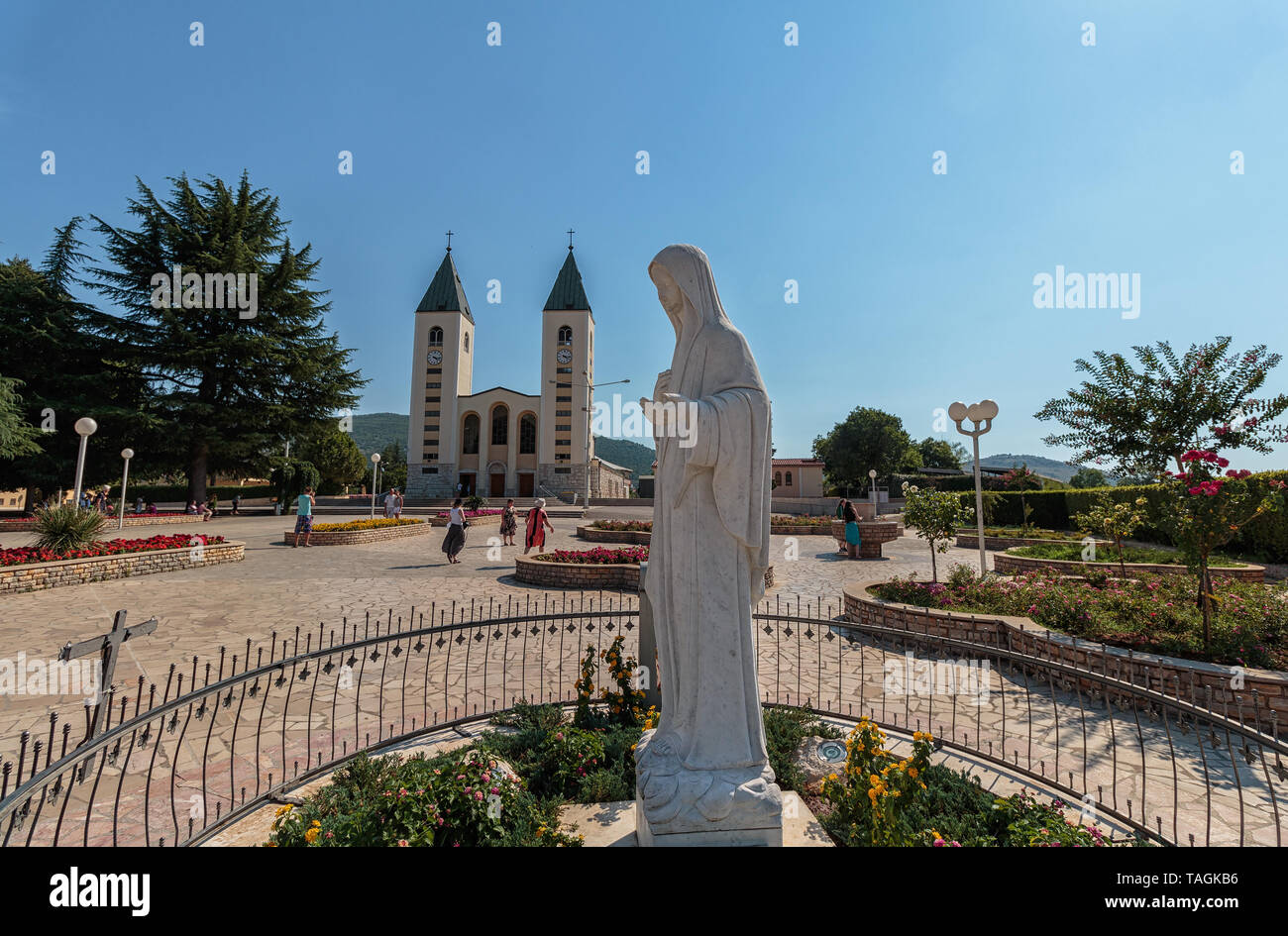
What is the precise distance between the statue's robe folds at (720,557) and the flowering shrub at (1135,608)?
16.7 feet

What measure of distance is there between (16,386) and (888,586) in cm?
3565

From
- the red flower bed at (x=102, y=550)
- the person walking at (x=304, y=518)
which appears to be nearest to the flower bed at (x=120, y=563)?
the red flower bed at (x=102, y=550)

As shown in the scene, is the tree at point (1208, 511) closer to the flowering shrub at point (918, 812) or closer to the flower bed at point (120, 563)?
the flowering shrub at point (918, 812)

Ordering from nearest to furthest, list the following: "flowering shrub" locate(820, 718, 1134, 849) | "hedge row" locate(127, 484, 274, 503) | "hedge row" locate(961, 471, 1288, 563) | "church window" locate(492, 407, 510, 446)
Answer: "flowering shrub" locate(820, 718, 1134, 849) → "hedge row" locate(961, 471, 1288, 563) → "hedge row" locate(127, 484, 274, 503) → "church window" locate(492, 407, 510, 446)

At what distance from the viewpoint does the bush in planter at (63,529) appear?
1103cm

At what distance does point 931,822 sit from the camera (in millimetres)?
2826

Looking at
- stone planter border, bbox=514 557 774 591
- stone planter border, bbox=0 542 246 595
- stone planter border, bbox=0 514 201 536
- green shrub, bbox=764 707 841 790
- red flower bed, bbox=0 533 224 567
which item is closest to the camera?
green shrub, bbox=764 707 841 790

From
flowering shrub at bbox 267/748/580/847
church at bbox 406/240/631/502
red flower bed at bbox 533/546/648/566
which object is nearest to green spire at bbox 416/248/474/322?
church at bbox 406/240/631/502

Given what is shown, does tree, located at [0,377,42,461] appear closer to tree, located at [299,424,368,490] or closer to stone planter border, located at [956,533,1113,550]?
tree, located at [299,424,368,490]

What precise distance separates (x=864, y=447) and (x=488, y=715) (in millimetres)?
52778

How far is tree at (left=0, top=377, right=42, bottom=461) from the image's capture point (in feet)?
62.0

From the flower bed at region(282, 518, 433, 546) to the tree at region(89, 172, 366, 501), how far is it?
1216 cm
